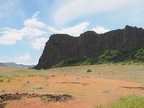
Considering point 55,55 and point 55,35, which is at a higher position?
point 55,35

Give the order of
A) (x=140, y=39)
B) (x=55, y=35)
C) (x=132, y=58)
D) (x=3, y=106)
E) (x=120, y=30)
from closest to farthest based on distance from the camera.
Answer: (x=3, y=106) → (x=132, y=58) → (x=140, y=39) → (x=120, y=30) → (x=55, y=35)

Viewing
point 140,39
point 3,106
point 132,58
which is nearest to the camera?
point 3,106

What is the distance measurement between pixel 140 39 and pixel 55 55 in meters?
42.9

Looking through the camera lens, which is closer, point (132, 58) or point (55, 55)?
point (132, 58)

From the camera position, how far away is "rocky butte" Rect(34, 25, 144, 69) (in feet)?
348

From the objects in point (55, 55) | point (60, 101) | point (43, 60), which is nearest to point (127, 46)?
point (55, 55)

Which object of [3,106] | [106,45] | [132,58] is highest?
[106,45]

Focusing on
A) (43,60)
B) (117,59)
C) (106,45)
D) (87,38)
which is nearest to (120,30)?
Result: (106,45)

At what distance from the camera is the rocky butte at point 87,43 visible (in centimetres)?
10600

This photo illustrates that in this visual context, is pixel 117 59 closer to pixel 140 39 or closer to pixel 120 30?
pixel 140 39

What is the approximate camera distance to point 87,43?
126m

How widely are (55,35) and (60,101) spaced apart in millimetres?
118638

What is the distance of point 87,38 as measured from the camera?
126812mm

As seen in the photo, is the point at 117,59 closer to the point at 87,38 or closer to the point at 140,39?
the point at 140,39
